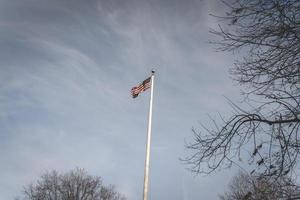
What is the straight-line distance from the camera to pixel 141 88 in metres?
25.8

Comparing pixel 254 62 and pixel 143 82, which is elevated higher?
pixel 143 82

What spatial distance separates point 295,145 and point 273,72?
128 centimetres

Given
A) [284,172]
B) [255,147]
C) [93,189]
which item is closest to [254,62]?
[255,147]

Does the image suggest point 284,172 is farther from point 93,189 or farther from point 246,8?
point 93,189

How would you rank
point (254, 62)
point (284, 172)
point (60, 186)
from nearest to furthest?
point (284, 172), point (254, 62), point (60, 186)

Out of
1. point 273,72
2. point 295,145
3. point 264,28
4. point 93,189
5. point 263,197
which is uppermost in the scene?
point 93,189

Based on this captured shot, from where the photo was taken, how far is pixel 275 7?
23.0ft

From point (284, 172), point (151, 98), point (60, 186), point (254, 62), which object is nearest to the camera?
point (284, 172)

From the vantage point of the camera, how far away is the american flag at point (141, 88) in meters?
25.6

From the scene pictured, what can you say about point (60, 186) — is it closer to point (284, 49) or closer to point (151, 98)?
point (151, 98)

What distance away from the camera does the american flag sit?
84.0ft

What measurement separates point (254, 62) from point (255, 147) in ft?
4.86

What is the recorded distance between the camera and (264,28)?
7160mm

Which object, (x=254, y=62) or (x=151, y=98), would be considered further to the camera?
(x=151, y=98)
